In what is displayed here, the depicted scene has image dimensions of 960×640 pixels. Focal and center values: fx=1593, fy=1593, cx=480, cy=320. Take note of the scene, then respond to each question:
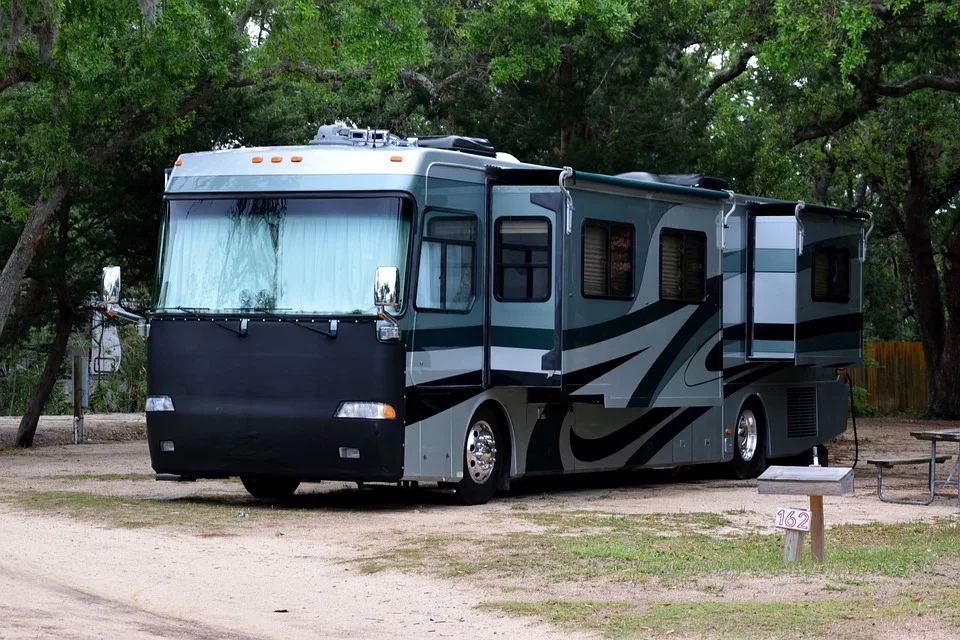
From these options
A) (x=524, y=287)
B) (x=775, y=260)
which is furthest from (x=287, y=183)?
(x=775, y=260)

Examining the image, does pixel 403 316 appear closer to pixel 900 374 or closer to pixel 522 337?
pixel 522 337

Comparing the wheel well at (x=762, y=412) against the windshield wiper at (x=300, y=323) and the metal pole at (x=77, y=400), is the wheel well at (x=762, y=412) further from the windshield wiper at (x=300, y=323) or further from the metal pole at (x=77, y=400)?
the metal pole at (x=77, y=400)

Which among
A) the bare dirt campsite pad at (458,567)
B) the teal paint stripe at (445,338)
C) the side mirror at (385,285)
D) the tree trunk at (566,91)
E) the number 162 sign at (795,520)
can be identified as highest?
the tree trunk at (566,91)

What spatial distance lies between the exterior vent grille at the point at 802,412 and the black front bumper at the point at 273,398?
7739 millimetres

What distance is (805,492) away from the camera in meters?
10.5

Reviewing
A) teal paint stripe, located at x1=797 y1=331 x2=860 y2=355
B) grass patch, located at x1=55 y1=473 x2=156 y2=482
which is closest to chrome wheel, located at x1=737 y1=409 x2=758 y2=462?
teal paint stripe, located at x1=797 y1=331 x2=860 y2=355

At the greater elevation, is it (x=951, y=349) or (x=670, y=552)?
(x=951, y=349)

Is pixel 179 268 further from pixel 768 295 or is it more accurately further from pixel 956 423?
pixel 956 423

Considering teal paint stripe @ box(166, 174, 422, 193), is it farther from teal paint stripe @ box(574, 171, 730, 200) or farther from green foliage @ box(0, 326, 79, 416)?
green foliage @ box(0, 326, 79, 416)

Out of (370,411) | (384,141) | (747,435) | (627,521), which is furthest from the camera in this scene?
(747,435)

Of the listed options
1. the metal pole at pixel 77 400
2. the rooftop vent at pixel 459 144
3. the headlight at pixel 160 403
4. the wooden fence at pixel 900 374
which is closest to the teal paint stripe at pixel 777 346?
the rooftop vent at pixel 459 144

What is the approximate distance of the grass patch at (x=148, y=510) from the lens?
43.4ft

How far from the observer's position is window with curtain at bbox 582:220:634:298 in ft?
51.7

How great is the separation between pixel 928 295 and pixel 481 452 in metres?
23.0
